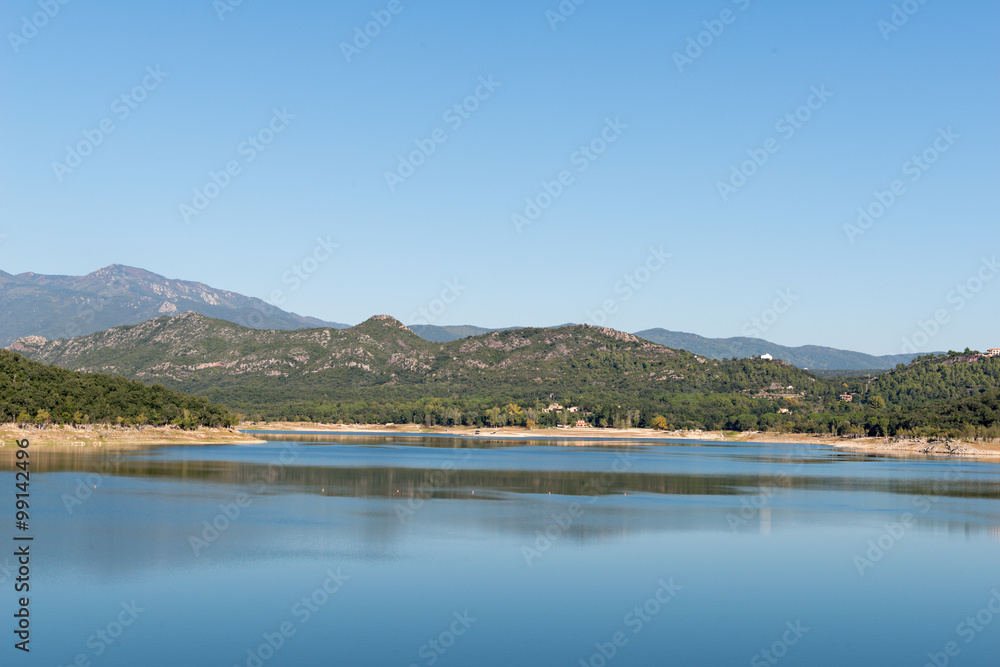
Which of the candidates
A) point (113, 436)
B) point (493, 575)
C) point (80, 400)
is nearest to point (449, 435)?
point (113, 436)

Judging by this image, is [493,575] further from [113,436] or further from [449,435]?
[449,435]

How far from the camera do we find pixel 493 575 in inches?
1280

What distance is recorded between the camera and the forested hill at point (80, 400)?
9288cm

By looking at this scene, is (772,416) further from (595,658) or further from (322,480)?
(595,658)

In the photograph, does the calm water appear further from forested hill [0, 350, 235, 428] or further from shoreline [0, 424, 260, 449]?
forested hill [0, 350, 235, 428]

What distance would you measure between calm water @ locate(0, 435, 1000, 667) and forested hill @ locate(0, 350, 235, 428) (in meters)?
33.0

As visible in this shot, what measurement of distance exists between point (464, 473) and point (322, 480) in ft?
49.7

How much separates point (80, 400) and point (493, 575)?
86.1 meters

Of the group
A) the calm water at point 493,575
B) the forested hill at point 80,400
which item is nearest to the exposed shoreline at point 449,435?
the forested hill at point 80,400

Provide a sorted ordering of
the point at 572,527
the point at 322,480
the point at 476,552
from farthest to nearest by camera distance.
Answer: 1. the point at 322,480
2. the point at 572,527
3. the point at 476,552

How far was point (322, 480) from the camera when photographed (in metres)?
68.0

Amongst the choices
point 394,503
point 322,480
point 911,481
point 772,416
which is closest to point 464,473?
point 322,480

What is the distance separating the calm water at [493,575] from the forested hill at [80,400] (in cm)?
3299

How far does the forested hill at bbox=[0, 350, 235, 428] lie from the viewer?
305ft
